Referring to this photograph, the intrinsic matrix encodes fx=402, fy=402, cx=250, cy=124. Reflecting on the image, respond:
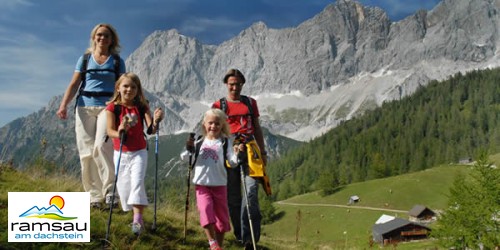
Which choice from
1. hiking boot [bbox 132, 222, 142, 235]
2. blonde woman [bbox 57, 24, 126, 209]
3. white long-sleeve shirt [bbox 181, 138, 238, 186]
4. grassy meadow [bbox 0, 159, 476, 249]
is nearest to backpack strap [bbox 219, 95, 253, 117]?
white long-sleeve shirt [bbox 181, 138, 238, 186]

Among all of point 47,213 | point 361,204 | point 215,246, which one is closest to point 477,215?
point 215,246

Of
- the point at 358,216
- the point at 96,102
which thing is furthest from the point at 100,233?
the point at 358,216

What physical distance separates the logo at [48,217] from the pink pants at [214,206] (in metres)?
1.83

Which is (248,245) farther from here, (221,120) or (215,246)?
(221,120)

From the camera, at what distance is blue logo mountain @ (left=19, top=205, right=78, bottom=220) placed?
6.36 m

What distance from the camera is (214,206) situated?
709 centimetres

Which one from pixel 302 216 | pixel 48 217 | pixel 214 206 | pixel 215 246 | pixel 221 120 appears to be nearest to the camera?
pixel 48 217

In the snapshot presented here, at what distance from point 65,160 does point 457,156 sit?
16731cm

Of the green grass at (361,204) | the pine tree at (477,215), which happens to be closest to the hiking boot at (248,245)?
the pine tree at (477,215)

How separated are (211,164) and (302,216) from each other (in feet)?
306

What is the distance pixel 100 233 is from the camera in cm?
658

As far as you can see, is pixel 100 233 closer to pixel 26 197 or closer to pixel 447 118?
pixel 26 197

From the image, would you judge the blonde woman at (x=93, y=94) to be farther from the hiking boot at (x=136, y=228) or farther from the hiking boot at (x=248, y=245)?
the hiking boot at (x=248, y=245)

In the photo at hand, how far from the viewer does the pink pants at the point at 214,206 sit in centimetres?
688
